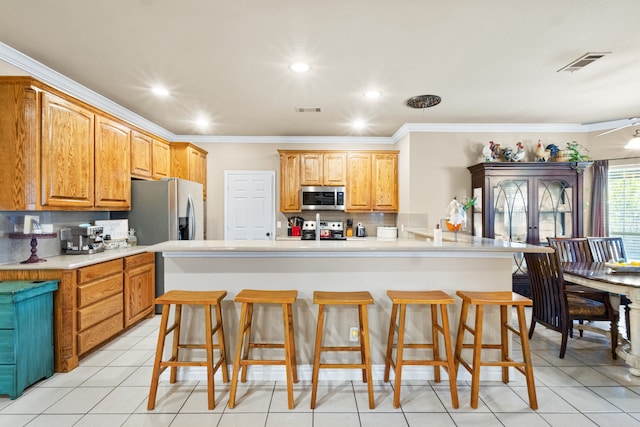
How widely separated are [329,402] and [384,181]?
3.65 m

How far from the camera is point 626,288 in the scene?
7.98ft

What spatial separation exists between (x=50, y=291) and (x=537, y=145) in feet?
19.4

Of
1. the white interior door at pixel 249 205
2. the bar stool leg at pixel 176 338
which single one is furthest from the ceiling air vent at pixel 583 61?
the white interior door at pixel 249 205

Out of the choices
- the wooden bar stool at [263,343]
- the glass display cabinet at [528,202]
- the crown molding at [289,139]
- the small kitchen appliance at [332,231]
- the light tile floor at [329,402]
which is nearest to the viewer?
the light tile floor at [329,402]

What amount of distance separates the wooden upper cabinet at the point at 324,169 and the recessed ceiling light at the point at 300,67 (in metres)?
Result: 2.33

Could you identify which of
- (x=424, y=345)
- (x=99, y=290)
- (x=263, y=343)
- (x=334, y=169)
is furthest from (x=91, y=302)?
(x=334, y=169)

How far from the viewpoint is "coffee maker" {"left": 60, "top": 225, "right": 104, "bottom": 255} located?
3227 millimetres

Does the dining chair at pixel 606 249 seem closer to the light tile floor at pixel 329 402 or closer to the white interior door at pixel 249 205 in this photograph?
the light tile floor at pixel 329 402

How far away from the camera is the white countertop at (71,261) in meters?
2.55

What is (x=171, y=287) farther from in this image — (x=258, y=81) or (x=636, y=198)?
(x=636, y=198)

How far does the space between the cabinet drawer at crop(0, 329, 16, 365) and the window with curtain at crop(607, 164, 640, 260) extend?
22.0ft

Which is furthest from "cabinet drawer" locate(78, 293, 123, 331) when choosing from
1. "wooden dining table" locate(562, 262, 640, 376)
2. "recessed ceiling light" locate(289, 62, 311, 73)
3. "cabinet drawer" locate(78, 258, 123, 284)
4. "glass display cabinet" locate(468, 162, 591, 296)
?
"glass display cabinet" locate(468, 162, 591, 296)

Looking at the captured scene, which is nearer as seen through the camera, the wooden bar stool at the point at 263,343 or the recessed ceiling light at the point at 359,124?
the wooden bar stool at the point at 263,343

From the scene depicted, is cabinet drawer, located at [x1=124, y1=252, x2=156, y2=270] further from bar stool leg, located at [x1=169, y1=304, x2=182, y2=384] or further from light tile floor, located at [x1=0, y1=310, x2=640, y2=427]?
bar stool leg, located at [x1=169, y1=304, x2=182, y2=384]
